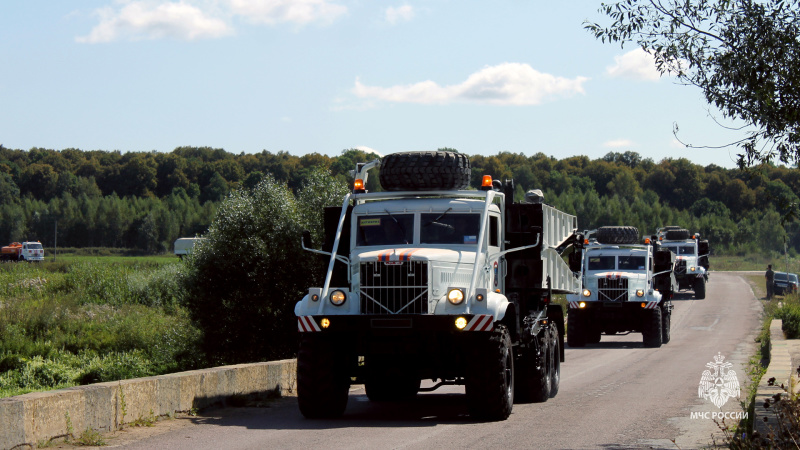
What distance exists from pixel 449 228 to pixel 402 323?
1832 millimetres

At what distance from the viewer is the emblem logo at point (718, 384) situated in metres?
14.0

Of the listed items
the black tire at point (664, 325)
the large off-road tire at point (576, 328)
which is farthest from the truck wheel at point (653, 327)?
the large off-road tire at point (576, 328)

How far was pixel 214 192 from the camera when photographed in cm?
14288

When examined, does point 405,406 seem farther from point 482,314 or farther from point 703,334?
point 703,334

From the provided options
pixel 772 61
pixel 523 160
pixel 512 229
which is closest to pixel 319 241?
pixel 512 229

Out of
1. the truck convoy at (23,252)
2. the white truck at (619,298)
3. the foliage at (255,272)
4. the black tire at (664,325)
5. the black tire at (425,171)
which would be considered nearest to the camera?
the black tire at (425,171)

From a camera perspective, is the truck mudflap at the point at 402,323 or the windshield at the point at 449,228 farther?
the windshield at the point at 449,228

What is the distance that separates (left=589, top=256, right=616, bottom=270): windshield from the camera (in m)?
28.0

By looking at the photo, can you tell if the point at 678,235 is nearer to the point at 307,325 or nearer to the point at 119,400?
the point at 307,325

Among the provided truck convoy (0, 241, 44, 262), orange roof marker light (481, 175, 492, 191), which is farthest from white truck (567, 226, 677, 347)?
truck convoy (0, 241, 44, 262)

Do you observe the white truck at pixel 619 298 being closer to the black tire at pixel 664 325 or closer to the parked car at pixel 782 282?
the black tire at pixel 664 325

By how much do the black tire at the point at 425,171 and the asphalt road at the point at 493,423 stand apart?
10.1ft

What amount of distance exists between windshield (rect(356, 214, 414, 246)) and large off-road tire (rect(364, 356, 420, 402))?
1.67 meters

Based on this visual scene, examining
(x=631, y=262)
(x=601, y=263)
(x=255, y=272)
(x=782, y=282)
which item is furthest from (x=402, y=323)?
(x=782, y=282)
